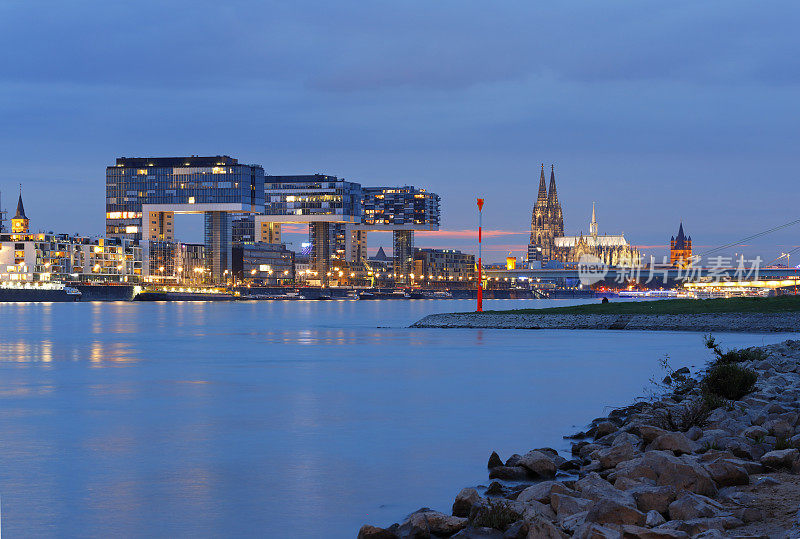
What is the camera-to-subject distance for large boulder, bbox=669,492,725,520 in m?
8.45

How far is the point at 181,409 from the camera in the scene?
19.3 m

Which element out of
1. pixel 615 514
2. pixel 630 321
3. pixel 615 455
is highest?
pixel 615 514

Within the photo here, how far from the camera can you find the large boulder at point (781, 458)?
1091 cm

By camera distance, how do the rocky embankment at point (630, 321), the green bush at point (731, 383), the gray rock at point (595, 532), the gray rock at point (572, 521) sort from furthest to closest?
the rocky embankment at point (630, 321) < the green bush at point (731, 383) < the gray rock at point (572, 521) < the gray rock at point (595, 532)

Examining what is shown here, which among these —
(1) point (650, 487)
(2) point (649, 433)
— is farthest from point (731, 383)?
(1) point (650, 487)

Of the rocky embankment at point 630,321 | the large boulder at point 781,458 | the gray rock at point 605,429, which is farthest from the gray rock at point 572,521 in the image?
the rocky embankment at point 630,321

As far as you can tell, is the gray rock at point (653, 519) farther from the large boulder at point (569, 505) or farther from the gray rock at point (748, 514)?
the gray rock at point (748, 514)

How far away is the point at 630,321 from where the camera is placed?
190 feet

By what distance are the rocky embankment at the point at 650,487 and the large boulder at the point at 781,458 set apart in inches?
0.5

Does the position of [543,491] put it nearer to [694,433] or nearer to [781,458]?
[781,458]

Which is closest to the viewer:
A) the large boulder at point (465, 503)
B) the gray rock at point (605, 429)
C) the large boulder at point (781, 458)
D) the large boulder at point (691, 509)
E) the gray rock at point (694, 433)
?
the large boulder at point (691, 509)

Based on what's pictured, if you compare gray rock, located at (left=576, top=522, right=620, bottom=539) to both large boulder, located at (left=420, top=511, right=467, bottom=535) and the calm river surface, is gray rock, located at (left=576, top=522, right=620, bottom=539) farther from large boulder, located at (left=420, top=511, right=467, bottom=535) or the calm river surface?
the calm river surface

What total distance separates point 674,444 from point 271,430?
7.30m

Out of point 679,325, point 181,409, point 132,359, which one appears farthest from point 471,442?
point 679,325
